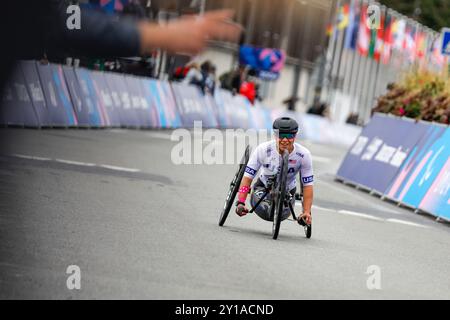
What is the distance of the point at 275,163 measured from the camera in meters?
12.3

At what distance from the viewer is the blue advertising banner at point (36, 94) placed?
23.1 metres

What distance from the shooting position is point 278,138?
39.6 feet

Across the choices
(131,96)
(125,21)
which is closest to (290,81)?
(131,96)

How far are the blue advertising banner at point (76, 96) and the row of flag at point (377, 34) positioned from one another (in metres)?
22.8

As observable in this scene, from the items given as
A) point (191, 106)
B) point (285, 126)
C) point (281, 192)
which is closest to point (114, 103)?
point (191, 106)

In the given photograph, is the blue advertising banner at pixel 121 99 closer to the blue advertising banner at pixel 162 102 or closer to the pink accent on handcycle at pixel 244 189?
the blue advertising banner at pixel 162 102

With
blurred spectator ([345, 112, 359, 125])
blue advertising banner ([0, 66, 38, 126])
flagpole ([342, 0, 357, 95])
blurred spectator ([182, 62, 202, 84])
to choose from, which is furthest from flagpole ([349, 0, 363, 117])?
blue advertising banner ([0, 66, 38, 126])

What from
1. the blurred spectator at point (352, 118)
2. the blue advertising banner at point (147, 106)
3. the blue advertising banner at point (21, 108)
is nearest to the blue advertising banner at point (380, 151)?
the blue advertising banner at point (21, 108)

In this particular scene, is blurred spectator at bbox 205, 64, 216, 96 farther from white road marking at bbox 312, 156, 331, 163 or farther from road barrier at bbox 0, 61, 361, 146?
white road marking at bbox 312, 156, 331, 163

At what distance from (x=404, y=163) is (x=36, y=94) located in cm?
754
